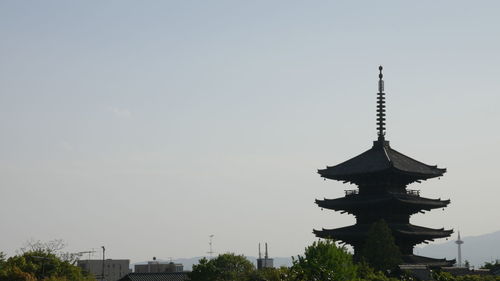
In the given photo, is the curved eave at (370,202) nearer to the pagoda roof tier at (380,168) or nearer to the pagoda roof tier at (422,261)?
the pagoda roof tier at (380,168)

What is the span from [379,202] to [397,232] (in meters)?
3.34

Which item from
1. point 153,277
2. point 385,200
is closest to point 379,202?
point 385,200

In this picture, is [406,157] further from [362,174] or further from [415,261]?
[415,261]

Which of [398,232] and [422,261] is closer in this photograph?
[398,232]

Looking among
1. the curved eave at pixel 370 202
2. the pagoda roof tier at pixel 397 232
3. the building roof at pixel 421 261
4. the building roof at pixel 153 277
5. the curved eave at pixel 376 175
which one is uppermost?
the curved eave at pixel 376 175

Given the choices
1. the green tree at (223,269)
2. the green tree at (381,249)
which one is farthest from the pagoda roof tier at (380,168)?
the green tree at (223,269)

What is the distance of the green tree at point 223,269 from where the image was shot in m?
102

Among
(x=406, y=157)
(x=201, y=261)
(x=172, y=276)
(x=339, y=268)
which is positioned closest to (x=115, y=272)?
(x=172, y=276)

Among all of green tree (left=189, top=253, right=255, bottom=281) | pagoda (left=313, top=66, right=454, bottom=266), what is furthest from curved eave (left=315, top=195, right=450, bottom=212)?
green tree (left=189, top=253, right=255, bottom=281)

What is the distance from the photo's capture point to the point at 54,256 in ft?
356

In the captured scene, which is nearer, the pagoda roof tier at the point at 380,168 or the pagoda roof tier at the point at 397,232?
the pagoda roof tier at the point at 397,232

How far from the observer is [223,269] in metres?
109

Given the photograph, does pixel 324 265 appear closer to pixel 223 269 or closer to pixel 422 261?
pixel 422 261

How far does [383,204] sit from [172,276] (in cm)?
4822
